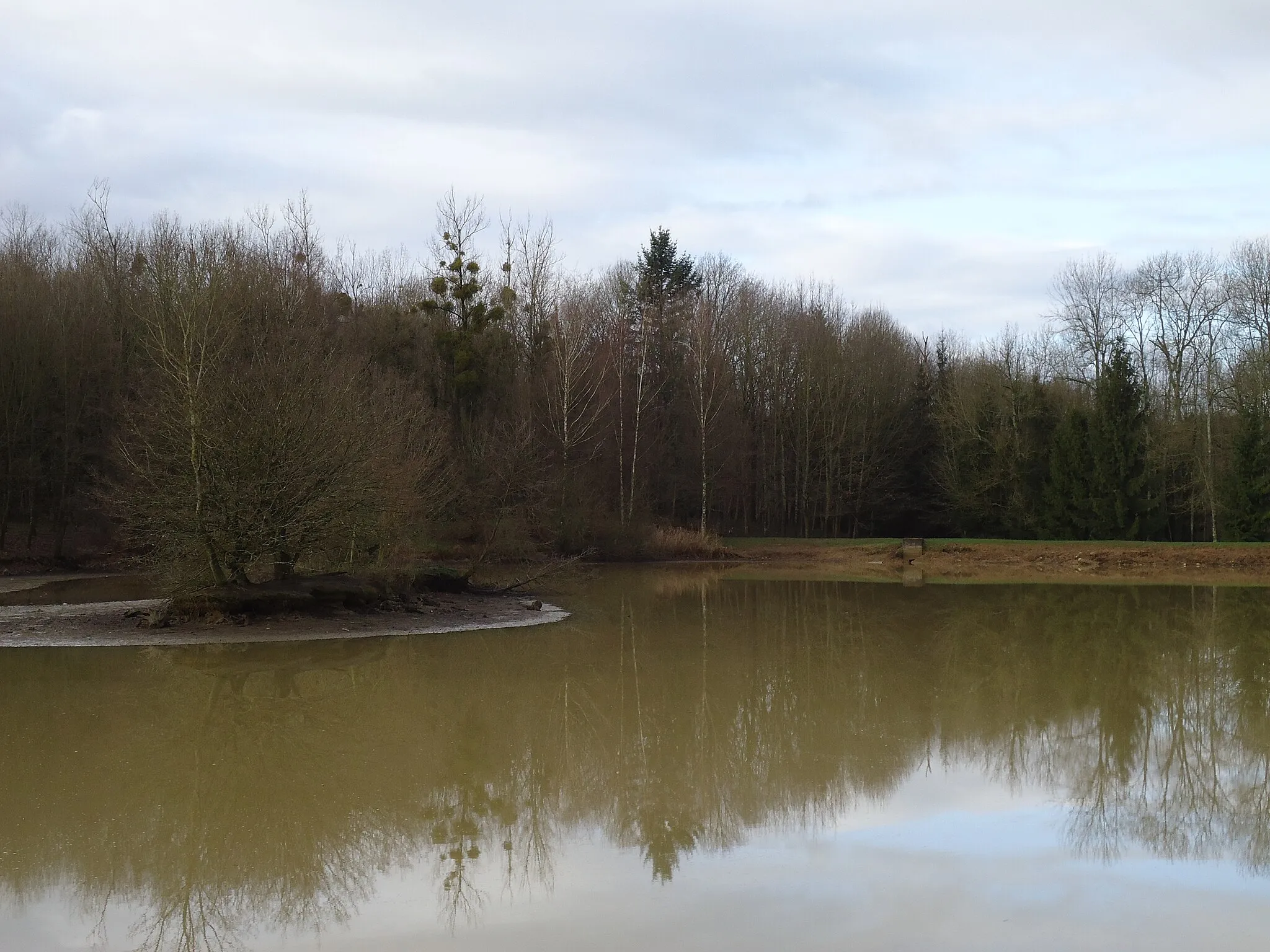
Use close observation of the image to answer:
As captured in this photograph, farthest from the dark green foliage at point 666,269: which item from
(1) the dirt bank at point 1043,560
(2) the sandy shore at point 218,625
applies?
(2) the sandy shore at point 218,625

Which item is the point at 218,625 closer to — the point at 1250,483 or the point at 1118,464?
the point at 1250,483

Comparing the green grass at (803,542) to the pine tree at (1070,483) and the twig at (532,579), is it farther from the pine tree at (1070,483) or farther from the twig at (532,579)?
the twig at (532,579)

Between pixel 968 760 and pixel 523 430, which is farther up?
pixel 523 430

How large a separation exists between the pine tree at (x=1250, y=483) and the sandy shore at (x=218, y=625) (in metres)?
28.2

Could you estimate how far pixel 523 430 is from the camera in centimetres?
3434

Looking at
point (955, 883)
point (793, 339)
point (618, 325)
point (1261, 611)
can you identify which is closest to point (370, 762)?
point (955, 883)

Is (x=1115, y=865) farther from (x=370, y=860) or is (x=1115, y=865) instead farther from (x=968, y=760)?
(x=370, y=860)

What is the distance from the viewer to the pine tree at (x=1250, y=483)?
3806cm

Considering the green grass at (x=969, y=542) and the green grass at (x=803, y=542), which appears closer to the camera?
the green grass at (x=969, y=542)

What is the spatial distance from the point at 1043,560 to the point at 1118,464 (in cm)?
740

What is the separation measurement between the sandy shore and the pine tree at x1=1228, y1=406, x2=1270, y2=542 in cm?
2823

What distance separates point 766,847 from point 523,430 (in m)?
26.9

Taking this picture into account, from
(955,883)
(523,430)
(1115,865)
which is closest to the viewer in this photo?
(955,883)

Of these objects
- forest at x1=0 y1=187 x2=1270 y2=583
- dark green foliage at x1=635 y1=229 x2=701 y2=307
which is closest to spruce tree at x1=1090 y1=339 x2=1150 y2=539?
forest at x1=0 y1=187 x2=1270 y2=583
